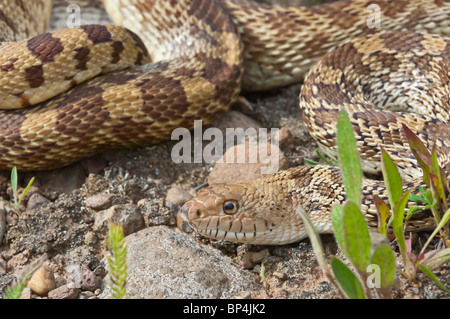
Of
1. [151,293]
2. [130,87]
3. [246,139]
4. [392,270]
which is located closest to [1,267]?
[151,293]

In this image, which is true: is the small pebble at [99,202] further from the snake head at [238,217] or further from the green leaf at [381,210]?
the green leaf at [381,210]

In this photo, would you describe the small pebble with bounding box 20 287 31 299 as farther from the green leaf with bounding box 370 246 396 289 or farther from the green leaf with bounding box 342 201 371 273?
the green leaf with bounding box 370 246 396 289

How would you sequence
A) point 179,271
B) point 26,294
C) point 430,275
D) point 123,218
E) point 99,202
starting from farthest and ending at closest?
point 99,202
point 123,218
point 179,271
point 26,294
point 430,275

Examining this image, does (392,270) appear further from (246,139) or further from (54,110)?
(54,110)

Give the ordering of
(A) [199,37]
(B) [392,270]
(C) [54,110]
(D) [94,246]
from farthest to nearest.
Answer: (A) [199,37], (C) [54,110], (D) [94,246], (B) [392,270]

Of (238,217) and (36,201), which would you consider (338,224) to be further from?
(36,201)

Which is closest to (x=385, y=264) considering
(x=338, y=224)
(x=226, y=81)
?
(x=338, y=224)
